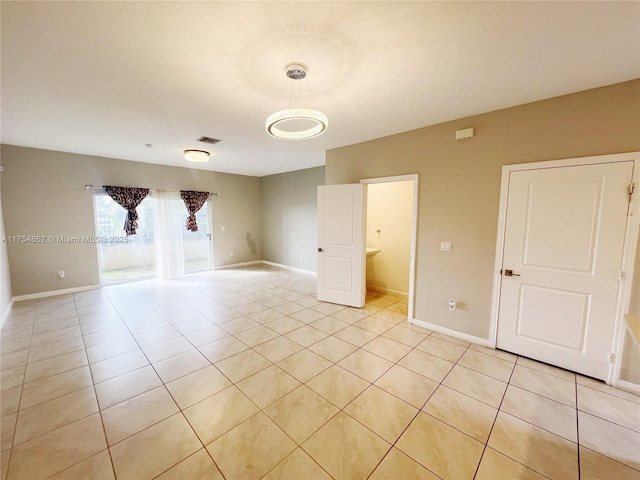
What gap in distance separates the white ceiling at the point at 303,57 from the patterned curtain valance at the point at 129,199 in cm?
201

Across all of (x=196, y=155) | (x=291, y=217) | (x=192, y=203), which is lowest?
(x=291, y=217)

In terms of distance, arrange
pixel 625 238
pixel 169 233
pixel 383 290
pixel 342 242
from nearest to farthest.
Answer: pixel 625 238
pixel 342 242
pixel 383 290
pixel 169 233

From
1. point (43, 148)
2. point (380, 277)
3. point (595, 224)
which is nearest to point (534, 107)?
point (595, 224)

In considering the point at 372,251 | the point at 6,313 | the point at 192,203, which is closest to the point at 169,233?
the point at 192,203

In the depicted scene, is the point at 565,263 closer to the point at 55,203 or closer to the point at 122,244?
the point at 122,244

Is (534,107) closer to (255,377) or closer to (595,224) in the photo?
(595,224)

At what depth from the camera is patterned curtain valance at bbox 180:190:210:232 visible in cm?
600

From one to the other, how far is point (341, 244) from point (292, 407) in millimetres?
2456

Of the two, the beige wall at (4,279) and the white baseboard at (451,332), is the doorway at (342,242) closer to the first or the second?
the white baseboard at (451,332)

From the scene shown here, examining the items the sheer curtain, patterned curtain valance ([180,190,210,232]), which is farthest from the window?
patterned curtain valance ([180,190,210,232])

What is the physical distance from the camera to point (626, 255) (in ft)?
6.93

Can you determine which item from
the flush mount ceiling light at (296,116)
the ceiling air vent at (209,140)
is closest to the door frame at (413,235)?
the flush mount ceiling light at (296,116)

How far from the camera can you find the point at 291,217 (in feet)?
21.6

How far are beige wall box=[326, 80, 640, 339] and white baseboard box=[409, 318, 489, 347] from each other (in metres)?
0.05
